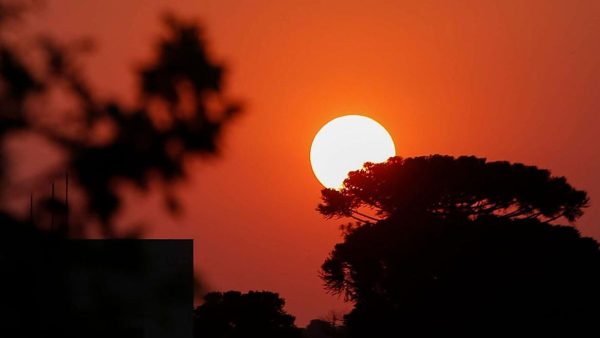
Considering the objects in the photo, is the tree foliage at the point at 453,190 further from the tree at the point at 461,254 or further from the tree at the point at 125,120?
the tree at the point at 125,120

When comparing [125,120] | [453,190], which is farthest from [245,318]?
[125,120]

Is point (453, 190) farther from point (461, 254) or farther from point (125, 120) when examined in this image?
point (125, 120)

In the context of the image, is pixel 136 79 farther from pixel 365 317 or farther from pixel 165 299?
pixel 365 317

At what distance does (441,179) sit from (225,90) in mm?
34220

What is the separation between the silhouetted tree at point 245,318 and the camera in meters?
63.7

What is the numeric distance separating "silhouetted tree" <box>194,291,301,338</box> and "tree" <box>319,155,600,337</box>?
2422 centimetres

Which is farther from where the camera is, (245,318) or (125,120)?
(245,318)

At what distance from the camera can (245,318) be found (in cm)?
6525

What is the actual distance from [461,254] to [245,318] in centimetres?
2919

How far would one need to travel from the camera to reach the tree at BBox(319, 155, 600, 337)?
36625 mm

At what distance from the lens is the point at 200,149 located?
6.32 metres

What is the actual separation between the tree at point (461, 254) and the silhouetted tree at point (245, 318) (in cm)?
2422

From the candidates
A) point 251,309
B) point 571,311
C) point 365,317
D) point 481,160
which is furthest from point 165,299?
point 251,309

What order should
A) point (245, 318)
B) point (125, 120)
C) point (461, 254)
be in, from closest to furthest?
point (125, 120)
point (461, 254)
point (245, 318)
